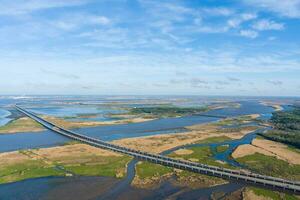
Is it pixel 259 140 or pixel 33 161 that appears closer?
pixel 33 161

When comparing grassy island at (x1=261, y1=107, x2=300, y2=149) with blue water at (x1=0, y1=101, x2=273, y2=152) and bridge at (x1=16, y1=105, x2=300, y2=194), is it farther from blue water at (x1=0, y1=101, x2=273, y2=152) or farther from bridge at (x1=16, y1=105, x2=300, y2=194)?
bridge at (x1=16, y1=105, x2=300, y2=194)

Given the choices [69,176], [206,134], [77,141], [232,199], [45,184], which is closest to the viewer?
[232,199]

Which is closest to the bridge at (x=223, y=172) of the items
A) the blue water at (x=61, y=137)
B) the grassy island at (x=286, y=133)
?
the blue water at (x=61, y=137)

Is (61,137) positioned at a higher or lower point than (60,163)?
higher

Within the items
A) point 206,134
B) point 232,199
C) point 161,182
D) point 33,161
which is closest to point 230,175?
point 232,199

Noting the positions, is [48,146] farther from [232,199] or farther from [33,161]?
[232,199]

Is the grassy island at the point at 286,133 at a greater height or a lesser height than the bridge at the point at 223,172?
greater

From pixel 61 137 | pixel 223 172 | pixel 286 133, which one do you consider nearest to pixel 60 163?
pixel 223 172

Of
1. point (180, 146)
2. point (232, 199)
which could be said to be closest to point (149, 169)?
point (232, 199)

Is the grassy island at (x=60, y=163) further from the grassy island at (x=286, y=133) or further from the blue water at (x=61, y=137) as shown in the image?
the grassy island at (x=286, y=133)

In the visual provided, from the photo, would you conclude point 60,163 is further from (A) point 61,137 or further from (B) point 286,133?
(B) point 286,133

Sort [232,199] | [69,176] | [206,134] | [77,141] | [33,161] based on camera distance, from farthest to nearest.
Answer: [206,134], [77,141], [33,161], [69,176], [232,199]
